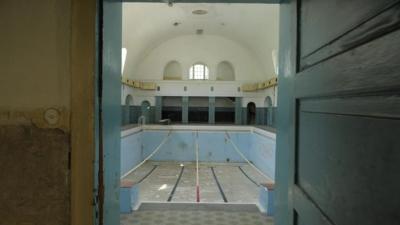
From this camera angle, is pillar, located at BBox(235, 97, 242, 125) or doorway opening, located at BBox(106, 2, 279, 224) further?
pillar, located at BBox(235, 97, 242, 125)

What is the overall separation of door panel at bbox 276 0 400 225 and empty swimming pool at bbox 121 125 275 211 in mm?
4975

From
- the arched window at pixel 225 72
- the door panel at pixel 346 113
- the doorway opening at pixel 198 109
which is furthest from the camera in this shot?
the doorway opening at pixel 198 109

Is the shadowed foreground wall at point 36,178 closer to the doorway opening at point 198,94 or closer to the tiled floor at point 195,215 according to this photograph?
the tiled floor at point 195,215

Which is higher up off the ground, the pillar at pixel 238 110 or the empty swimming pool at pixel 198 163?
the pillar at pixel 238 110

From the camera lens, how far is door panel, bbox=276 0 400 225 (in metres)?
0.60

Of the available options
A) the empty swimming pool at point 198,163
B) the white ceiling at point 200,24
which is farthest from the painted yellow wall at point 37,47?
the white ceiling at point 200,24

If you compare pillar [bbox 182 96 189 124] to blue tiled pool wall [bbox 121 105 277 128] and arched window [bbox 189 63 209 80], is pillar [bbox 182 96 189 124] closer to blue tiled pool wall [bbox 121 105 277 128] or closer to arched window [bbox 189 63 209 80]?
arched window [bbox 189 63 209 80]

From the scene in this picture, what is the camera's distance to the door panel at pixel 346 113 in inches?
23.5

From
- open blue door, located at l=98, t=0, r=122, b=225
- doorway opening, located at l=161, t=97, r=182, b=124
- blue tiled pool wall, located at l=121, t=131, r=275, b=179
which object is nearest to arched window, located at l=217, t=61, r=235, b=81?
doorway opening, located at l=161, t=97, r=182, b=124

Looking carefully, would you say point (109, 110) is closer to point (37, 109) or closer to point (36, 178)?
point (37, 109)

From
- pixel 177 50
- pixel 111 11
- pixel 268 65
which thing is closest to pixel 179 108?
pixel 177 50

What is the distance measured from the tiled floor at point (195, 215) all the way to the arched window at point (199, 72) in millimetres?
11055

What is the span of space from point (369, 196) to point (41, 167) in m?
1.22

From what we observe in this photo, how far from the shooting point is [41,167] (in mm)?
1341
